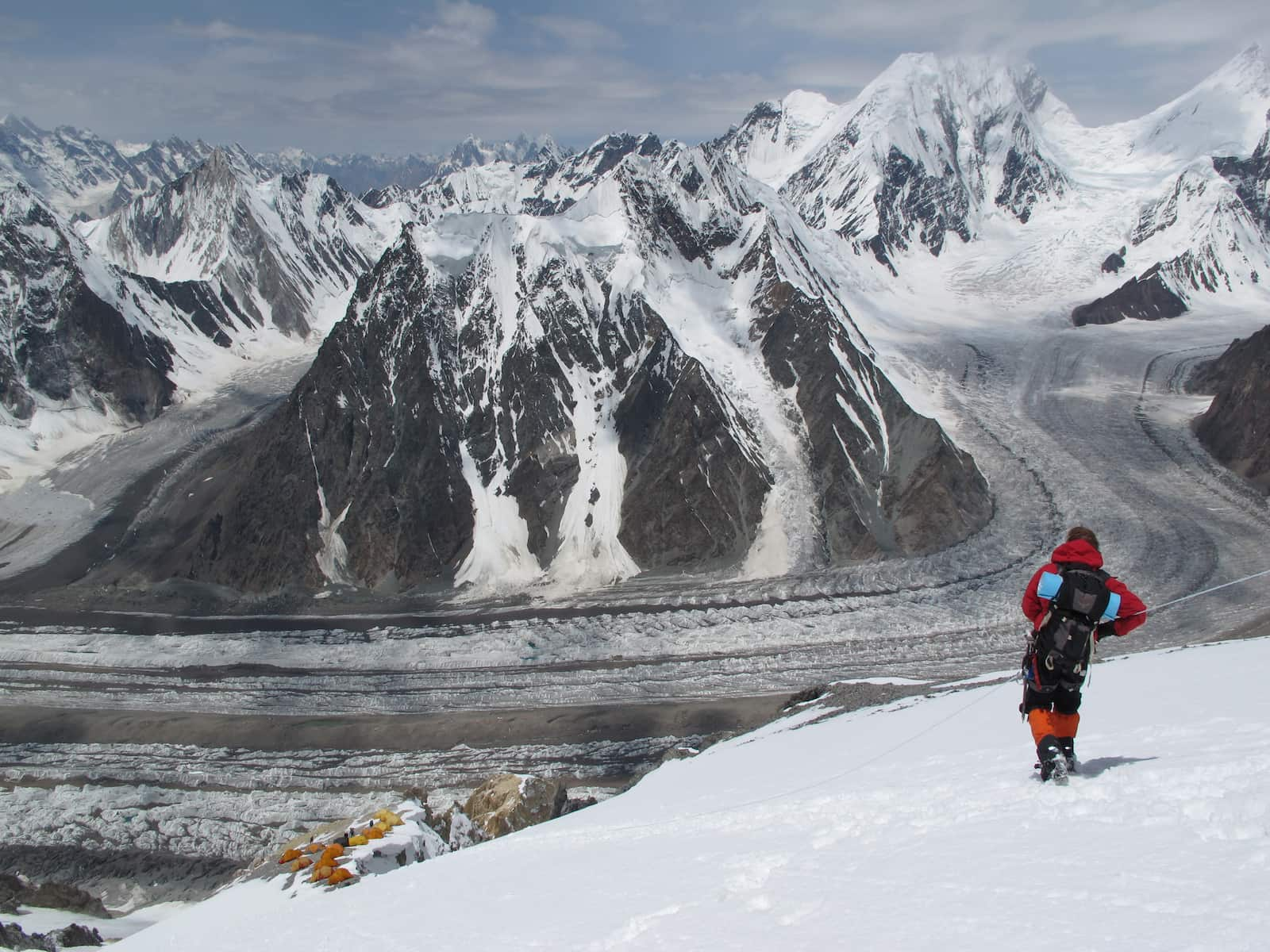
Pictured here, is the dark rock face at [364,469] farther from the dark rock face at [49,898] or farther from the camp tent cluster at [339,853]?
the camp tent cluster at [339,853]

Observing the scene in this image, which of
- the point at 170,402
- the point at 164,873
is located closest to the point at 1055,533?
the point at 164,873

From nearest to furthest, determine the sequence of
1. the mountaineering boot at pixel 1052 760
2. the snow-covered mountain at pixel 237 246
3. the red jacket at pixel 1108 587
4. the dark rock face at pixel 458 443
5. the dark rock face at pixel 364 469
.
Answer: the mountaineering boot at pixel 1052 760, the red jacket at pixel 1108 587, the dark rock face at pixel 458 443, the dark rock face at pixel 364 469, the snow-covered mountain at pixel 237 246

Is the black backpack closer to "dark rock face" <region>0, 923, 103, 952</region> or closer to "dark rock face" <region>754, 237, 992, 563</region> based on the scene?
"dark rock face" <region>0, 923, 103, 952</region>

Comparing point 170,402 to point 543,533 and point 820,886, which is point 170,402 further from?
point 820,886

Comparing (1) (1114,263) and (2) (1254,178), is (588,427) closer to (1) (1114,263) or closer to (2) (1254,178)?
(1) (1114,263)

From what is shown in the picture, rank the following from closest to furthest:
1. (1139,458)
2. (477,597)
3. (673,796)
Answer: (673,796) → (477,597) → (1139,458)

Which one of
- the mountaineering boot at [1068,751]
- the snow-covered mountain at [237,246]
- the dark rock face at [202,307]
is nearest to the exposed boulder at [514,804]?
the mountaineering boot at [1068,751]

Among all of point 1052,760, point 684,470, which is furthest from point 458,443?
point 1052,760
